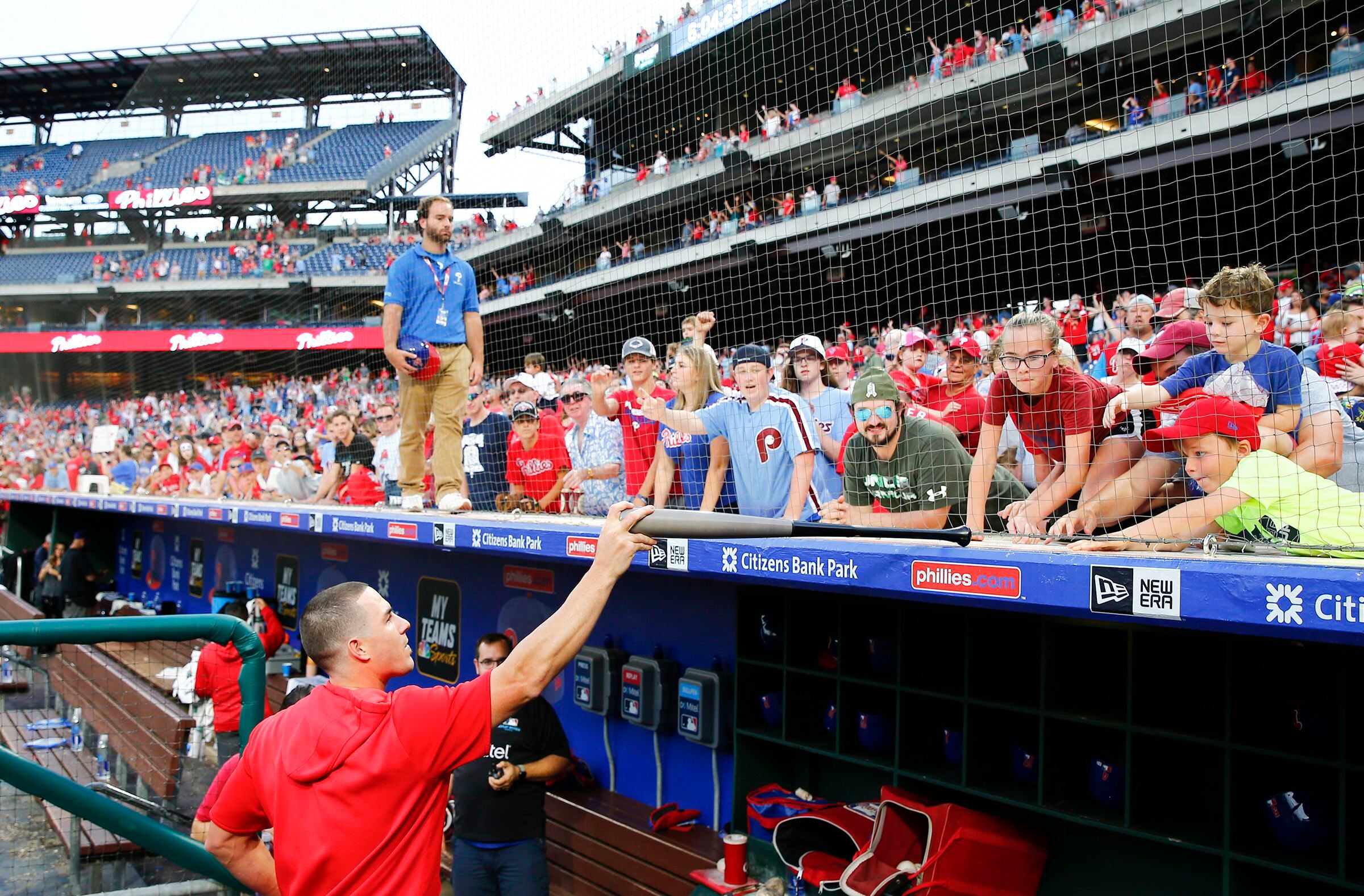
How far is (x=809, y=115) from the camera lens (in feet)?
46.1

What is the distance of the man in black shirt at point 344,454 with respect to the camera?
7863mm

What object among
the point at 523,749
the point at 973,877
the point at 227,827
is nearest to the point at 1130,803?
the point at 973,877

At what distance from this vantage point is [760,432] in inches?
165

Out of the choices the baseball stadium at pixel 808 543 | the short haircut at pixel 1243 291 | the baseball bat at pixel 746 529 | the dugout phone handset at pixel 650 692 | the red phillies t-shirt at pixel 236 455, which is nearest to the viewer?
the baseball bat at pixel 746 529

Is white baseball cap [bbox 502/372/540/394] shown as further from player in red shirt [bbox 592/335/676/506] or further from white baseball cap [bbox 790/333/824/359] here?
white baseball cap [bbox 790/333/824/359]

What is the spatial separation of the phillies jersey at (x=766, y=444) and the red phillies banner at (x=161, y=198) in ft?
106

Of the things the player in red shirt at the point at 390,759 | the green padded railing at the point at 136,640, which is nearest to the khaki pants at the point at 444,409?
the green padded railing at the point at 136,640

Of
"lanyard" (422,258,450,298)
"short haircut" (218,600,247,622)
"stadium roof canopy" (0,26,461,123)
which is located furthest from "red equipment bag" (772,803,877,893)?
"stadium roof canopy" (0,26,461,123)

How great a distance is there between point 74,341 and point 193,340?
15.7 feet

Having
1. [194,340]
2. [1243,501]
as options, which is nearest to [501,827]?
[1243,501]

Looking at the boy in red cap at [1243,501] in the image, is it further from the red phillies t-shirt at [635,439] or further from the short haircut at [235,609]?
the short haircut at [235,609]

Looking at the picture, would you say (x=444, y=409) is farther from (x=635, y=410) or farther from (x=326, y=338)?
(x=326, y=338)

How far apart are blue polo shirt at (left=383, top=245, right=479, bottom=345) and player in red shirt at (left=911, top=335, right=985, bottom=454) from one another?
8.14ft

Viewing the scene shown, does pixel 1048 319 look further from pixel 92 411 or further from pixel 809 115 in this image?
pixel 92 411
